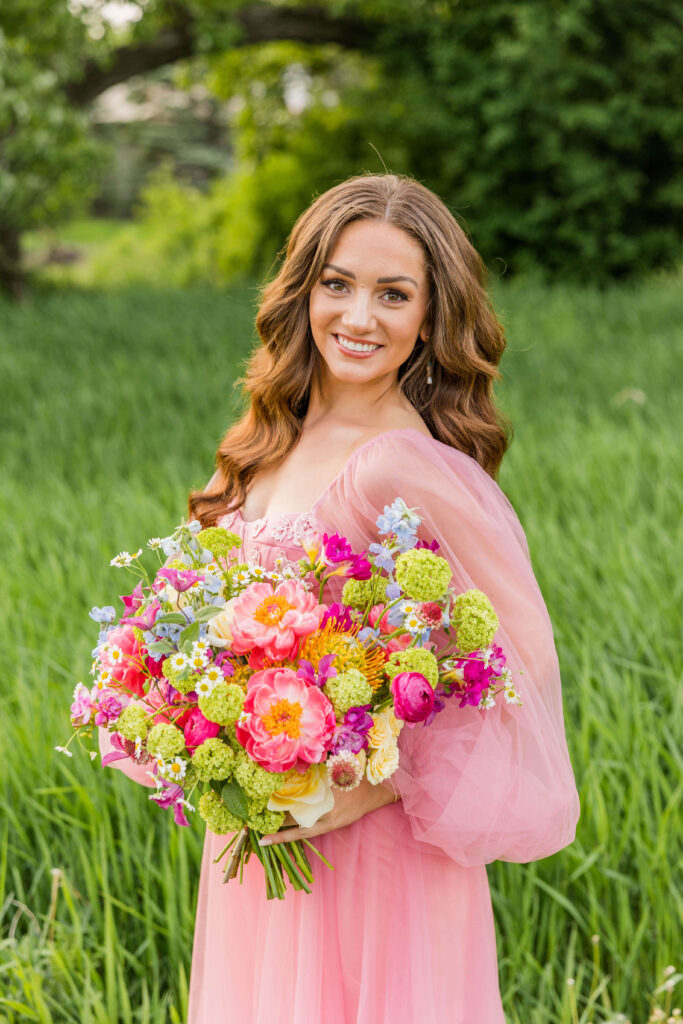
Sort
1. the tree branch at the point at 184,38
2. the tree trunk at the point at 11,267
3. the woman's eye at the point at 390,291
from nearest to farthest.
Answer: the woman's eye at the point at 390,291, the tree branch at the point at 184,38, the tree trunk at the point at 11,267

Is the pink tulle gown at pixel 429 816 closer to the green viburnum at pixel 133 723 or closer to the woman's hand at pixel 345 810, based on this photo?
the woman's hand at pixel 345 810

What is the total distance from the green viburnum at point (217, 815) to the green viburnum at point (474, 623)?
0.33 meters

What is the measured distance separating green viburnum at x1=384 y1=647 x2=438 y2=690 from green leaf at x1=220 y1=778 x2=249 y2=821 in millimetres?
215

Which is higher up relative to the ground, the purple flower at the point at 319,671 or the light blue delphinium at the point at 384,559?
the light blue delphinium at the point at 384,559

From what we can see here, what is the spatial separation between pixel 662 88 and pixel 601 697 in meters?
9.61

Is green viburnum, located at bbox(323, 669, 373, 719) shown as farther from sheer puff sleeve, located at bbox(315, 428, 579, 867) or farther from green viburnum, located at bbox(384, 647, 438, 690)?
sheer puff sleeve, located at bbox(315, 428, 579, 867)

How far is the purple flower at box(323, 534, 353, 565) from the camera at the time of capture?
3.55ft

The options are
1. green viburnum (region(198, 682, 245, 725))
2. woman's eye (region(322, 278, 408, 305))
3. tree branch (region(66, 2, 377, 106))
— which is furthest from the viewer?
tree branch (region(66, 2, 377, 106))

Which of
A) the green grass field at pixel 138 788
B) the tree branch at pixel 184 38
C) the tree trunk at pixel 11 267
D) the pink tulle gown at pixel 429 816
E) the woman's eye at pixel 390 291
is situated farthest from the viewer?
the tree trunk at pixel 11 267

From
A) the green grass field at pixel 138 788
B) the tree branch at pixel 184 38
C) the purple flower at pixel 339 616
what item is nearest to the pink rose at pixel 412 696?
the purple flower at pixel 339 616

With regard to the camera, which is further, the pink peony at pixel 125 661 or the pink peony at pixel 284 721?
the pink peony at pixel 125 661

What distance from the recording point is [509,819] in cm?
121

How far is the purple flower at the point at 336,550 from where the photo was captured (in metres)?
1.08

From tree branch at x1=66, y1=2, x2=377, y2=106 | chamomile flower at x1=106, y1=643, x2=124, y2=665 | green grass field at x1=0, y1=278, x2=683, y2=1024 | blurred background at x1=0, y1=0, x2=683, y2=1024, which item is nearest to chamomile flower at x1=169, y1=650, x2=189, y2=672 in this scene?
chamomile flower at x1=106, y1=643, x2=124, y2=665
